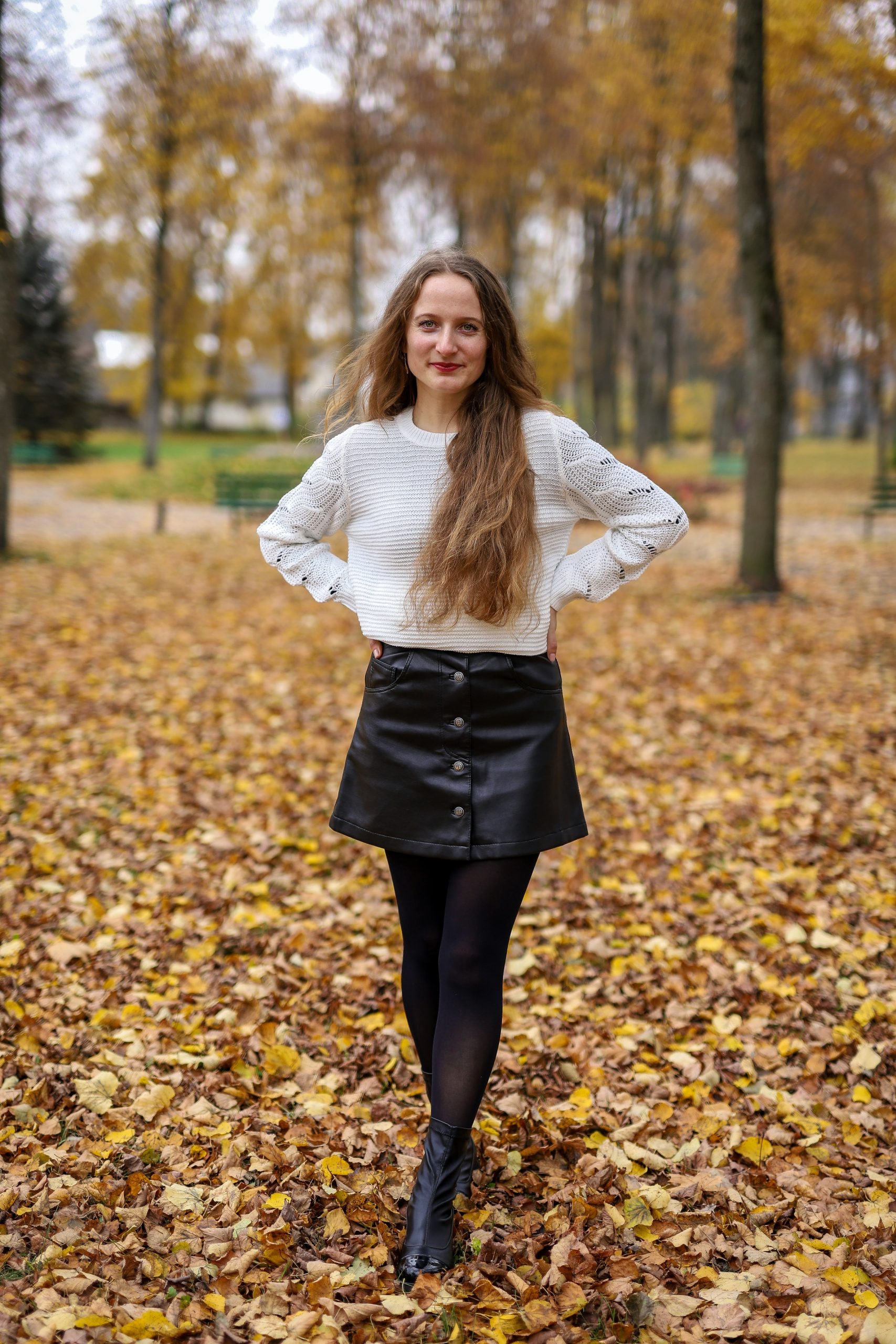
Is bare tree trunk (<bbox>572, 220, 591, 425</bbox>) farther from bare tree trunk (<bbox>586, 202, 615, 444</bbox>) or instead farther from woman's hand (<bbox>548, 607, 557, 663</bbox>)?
woman's hand (<bbox>548, 607, 557, 663</bbox>)

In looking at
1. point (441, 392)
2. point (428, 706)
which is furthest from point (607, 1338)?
point (441, 392)

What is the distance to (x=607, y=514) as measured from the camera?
2480mm

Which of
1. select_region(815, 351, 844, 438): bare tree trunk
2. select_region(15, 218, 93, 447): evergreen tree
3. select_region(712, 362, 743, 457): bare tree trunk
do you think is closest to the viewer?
select_region(15, 218, 93, 447): evergreen tree

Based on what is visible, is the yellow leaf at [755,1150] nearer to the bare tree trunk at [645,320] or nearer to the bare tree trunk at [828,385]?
the bare tree trunk at [645,320]

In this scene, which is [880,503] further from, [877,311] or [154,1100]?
[154,1100]

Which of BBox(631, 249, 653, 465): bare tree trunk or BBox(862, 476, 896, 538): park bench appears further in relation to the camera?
BBox(631, 249, 653, 465): bare tree trunk

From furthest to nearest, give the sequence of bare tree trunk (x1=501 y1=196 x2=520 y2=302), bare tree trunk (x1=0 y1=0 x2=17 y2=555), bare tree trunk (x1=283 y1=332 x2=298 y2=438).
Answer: bare tree trunk (x1=283 y1=332 x2=298 y2=438) < bare tree trunk (x1=501 y1=196 x2=520 y2=302) < bare tree trunk (x1=0 y1=0 x2=17 y2=555)

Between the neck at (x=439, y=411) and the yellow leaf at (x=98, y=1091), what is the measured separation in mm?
2133

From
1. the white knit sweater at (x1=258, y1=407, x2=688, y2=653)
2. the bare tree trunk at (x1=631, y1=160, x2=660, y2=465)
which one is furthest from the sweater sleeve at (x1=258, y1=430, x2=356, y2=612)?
the bare tree trunk at (x1=631, y1=160, x2=660, y2=465)

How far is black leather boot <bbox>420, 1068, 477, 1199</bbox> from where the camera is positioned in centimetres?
251

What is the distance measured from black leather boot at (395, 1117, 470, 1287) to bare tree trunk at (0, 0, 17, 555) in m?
9.94

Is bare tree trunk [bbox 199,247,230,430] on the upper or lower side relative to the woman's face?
upper

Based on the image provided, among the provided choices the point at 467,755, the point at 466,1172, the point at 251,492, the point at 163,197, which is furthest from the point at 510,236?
the point at 466,1172

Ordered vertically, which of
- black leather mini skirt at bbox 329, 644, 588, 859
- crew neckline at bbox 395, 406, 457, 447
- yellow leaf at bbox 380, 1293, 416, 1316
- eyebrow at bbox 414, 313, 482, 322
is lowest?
yellow leaf at bbox 380, 1293, 416, 1316
